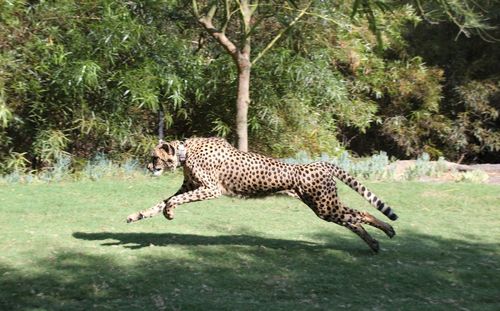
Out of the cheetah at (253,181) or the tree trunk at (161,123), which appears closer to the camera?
the cheetah at (253,181)

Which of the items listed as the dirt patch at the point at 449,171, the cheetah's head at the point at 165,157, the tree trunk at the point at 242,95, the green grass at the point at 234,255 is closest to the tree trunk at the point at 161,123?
the tree trunk at the point at 242,95

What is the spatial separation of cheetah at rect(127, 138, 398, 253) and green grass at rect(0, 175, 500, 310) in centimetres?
34

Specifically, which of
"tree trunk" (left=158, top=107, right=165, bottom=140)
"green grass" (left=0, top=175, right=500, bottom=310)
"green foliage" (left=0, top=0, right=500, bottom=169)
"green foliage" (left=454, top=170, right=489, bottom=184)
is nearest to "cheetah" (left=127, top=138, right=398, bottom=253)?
"green grass" (left=0, top=175, right=500, bottom=310)

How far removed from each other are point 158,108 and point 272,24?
244 cm

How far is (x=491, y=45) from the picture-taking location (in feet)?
52.4

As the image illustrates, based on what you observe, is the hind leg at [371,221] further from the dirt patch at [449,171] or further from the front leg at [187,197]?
the dirt patch at [449,171]

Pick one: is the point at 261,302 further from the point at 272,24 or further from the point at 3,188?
the point at 272,24

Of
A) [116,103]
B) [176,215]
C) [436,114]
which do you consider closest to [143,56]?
[116,103]

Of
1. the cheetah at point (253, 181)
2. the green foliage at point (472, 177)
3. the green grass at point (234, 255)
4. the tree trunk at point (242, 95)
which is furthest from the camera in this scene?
the green foliage at point (472, 177)

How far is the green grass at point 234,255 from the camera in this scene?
5195 mm

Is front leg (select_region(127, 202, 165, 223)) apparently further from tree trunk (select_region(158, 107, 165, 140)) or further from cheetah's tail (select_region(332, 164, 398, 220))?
tree trunk (select_region(158, 107, 165, 140))

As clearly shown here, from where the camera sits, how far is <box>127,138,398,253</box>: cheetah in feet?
21.3

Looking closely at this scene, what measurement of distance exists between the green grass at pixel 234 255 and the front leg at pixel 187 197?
1.09 feet

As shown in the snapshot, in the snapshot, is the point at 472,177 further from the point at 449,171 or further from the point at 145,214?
the point at 145,214
